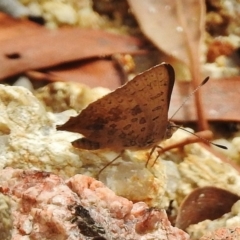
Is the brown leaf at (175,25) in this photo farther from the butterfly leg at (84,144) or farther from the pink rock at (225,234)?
the pink rock at (225,234)

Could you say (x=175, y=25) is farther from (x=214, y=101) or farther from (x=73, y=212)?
(x=73, y=212)

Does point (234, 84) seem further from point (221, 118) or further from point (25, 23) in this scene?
point (25, 23)

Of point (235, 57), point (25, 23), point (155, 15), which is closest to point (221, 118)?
point (235, 57)

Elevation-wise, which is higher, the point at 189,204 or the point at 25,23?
the point at 25,23

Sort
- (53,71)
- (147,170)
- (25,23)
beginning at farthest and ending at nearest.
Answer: (25,23), (53,71), (147,170)

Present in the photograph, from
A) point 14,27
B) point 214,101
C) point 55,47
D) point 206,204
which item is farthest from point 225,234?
point 14,27

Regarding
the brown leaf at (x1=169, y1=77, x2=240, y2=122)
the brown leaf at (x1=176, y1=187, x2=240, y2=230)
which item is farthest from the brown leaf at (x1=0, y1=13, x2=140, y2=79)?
the brown leaf at (x1=176, y1=187, x2=240, y2=230)

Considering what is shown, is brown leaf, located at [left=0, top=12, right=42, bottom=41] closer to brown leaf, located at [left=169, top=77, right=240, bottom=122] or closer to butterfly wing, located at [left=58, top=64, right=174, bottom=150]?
brown leaf, located at [left=169, top=77, right=240, bottom=122]

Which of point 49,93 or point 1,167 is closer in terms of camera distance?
point 1,167
